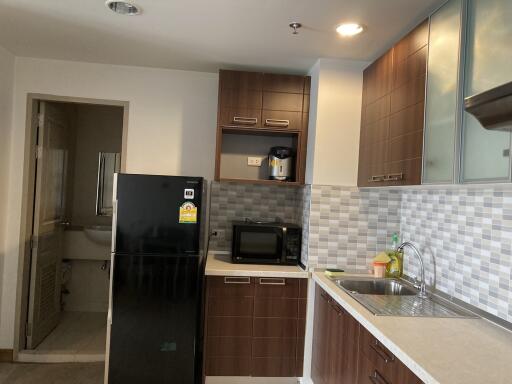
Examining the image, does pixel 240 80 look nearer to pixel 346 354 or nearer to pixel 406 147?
pixel 406 147

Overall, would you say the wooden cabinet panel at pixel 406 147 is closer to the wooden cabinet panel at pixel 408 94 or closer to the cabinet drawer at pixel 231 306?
the wooden cabinet panel at pixel 408 94

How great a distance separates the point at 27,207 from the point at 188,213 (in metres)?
1.50

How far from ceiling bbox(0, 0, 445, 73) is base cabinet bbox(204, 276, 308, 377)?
159 cm

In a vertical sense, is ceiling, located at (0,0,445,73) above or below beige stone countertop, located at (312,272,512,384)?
above

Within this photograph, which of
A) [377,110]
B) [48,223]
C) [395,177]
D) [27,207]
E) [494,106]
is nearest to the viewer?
[494,106]

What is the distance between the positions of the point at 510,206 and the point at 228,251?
2.10 metres

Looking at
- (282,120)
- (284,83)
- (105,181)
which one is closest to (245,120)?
(282,120)

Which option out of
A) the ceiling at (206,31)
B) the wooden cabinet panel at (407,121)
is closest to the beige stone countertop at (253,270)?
the wooden cabinet panel at (407,121)

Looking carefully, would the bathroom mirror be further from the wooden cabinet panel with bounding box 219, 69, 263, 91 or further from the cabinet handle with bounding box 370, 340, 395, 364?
the cabinet handle with bounding box 370, 340, 395, 364

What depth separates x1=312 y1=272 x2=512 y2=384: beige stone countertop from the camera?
4.11 feet

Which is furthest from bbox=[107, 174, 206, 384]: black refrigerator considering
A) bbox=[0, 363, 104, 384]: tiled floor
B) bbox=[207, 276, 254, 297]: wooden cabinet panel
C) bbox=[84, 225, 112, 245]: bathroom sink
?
bbox=[84, 225, 112, 245]: bathroom sink

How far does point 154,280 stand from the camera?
2.52m

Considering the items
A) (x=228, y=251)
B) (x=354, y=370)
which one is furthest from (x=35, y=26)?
(x=354, y=370)

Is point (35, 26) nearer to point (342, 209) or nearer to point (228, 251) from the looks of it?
point (228, 251)
